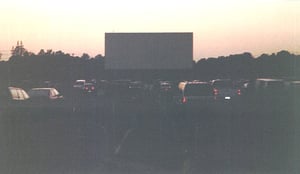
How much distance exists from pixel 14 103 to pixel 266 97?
16761mm

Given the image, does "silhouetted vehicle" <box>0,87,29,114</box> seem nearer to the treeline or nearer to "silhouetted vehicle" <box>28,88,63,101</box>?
"silhouetted vehicle" <box>28,88,63,101</box>

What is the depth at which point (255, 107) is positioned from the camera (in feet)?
112

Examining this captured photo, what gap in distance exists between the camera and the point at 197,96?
34812 millimetres

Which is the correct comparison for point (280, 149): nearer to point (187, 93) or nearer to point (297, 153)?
point (297, 153)

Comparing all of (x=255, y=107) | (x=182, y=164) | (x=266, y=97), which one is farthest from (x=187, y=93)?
(x=182, y=164)

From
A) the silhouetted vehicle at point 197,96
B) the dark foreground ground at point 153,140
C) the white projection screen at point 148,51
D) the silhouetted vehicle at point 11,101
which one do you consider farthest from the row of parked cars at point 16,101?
the white projection screen at point 148,51

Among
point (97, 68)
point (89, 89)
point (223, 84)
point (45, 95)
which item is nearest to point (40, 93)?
point (45, 95)

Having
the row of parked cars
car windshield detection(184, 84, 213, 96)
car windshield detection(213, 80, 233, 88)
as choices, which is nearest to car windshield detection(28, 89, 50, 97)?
the row of parked cars

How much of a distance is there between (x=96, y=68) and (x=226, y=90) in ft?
136

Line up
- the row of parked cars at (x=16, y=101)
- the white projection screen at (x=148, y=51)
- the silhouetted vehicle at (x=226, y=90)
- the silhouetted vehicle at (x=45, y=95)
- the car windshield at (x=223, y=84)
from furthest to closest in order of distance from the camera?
the white projection screen at (x=148, y=51) → the car windshield at (x=223, y=84) → the silhouetted vehicle at (x=226, y=90) → the silhouetted vehicle at (x=45, y=95) → the row of parked cars at (x=16, y=101)

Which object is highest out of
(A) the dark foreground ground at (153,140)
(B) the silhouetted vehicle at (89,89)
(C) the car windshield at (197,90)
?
(C) the car windshield at (197,90)

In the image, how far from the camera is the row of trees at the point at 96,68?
5844 centimetres

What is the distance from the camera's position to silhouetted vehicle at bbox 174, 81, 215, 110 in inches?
1345

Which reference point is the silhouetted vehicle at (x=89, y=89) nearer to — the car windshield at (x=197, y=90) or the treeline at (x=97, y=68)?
the treeline at (x=97, y=68)
